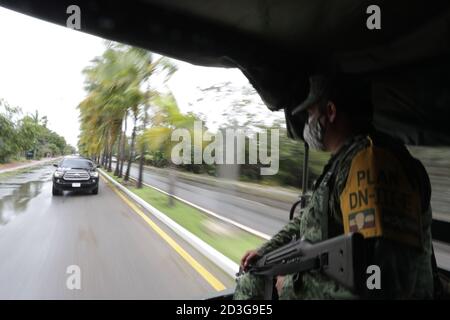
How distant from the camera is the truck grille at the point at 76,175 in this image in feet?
46.1

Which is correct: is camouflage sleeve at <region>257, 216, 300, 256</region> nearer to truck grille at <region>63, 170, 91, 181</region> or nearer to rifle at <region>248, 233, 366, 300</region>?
rifle at <region>248, 233, 366, 300</region>

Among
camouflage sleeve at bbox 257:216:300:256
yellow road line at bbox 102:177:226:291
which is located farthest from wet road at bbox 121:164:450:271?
camouflage sleeve at bbox 257:216:300:256

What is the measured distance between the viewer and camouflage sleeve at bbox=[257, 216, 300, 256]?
206 cm

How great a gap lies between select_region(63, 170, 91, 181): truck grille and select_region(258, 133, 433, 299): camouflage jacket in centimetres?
1386

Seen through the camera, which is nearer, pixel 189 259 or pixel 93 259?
pixel 93 259

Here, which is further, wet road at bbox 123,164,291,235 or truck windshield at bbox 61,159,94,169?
truck windshield at bbox 61,159,94,169

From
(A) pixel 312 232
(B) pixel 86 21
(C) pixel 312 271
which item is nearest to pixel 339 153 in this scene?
(A) pixel 312 232

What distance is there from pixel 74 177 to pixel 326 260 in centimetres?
1421

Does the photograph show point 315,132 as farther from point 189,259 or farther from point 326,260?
point 189,259

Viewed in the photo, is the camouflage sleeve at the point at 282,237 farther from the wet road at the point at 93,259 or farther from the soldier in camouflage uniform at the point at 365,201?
the wet road at the point at 93,259

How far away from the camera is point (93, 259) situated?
5176mm

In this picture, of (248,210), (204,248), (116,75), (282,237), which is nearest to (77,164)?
(248,210)

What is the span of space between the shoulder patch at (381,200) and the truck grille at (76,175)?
14.1 metres

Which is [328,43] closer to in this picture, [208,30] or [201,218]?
[208,30]
